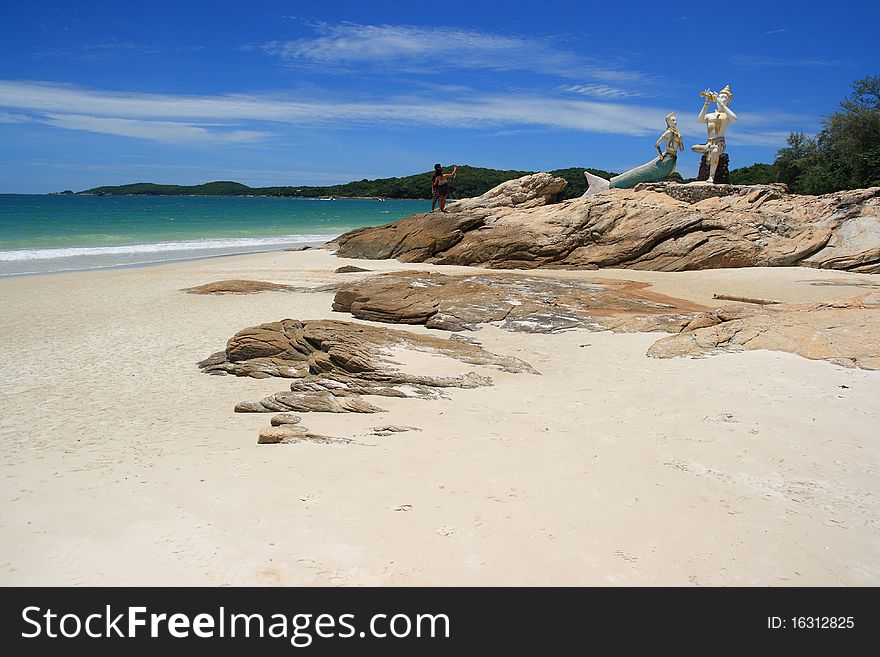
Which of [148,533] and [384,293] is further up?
[384,293]

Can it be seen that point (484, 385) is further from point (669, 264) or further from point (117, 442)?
point (669, 264)

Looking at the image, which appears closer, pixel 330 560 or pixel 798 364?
pixel 330 560

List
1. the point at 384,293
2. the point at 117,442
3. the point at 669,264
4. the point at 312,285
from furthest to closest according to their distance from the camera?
the point at 669,264 → the point at 312,285 → the point at 384,293 → the point at 117,442

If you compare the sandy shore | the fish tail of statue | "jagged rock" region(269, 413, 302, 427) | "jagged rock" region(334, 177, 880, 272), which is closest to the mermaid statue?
the fish tail of statue

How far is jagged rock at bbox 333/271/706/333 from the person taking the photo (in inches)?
421

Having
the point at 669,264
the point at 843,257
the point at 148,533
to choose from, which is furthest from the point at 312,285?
the point at 843,257

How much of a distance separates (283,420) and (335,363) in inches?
65.5

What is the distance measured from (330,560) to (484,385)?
13.0 feet

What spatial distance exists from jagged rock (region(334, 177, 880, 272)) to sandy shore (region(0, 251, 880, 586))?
34.6 feet

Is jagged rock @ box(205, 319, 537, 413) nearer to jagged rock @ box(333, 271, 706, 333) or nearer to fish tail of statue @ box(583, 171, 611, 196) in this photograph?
jagged rock @ box(333, 271, 706, 333)

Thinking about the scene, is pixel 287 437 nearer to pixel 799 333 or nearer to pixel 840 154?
pixel 799 333

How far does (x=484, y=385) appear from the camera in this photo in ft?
23.9
